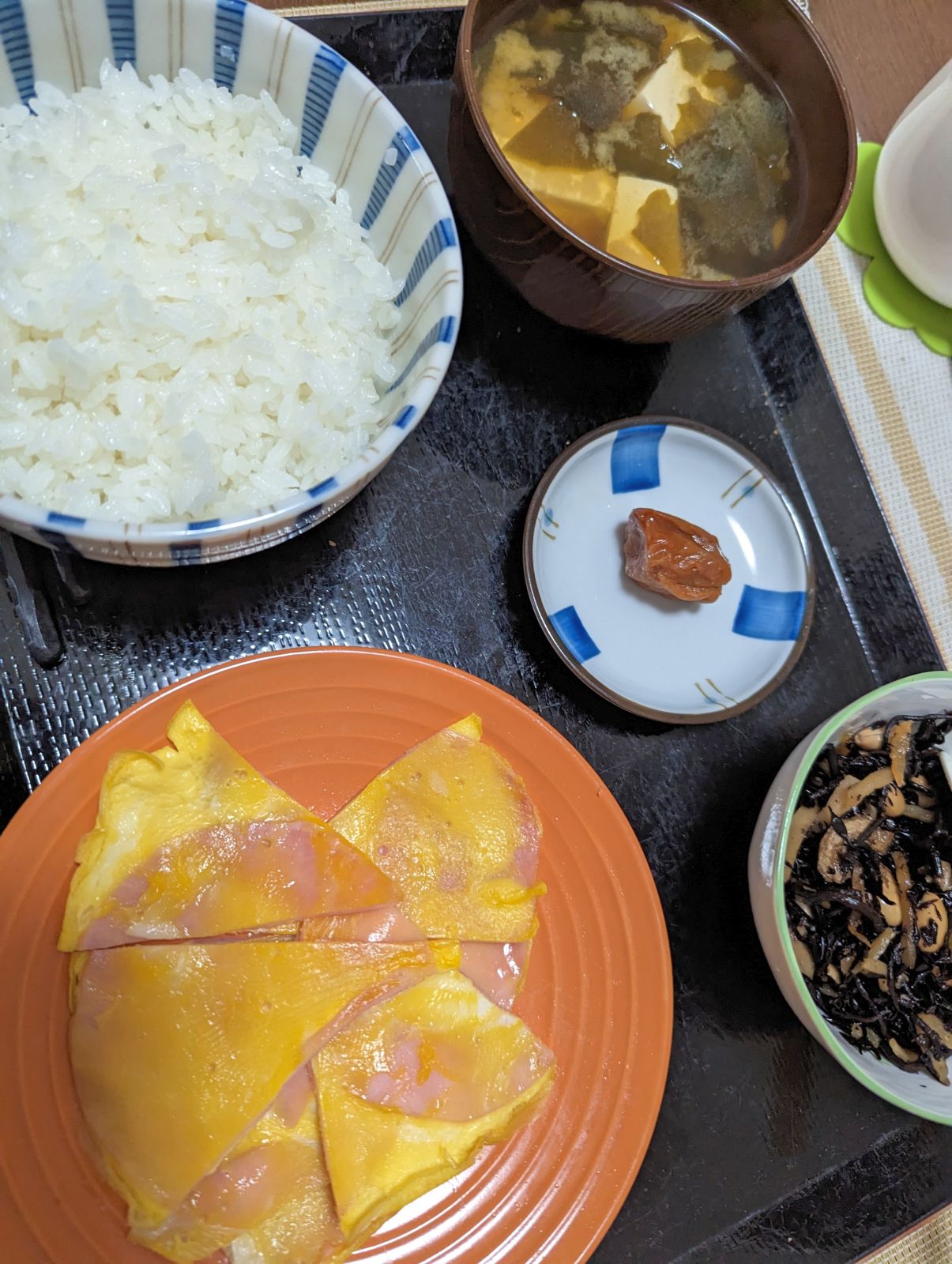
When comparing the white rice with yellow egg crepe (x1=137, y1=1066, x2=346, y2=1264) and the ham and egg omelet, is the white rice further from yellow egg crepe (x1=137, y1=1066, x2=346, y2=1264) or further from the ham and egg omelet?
yellow egg crepe (x1=137, y1=1066, x2=346, y2=1264)

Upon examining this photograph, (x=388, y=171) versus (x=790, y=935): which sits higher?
(x=388, y=171)

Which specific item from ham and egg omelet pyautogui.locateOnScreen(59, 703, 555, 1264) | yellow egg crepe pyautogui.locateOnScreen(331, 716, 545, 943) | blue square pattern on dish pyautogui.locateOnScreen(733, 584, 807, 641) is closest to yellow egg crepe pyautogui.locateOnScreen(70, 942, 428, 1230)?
ham and egg omelet pyautogui.locateOnScreen(59, 703, 555, 1264)

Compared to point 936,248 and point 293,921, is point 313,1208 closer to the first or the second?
point 293,921

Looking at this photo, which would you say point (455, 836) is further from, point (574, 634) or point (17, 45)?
point (17, 45)

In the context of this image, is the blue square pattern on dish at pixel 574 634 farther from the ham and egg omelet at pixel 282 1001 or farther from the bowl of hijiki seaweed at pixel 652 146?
the bowl of hijiki seaweed at pixel 652 146

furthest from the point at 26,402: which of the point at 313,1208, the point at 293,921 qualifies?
the point at 313,1208

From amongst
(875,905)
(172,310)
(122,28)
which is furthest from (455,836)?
(122,28)

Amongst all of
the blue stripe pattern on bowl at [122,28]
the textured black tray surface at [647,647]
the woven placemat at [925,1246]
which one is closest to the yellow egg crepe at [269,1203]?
the textured black tray surface at [647,647]
